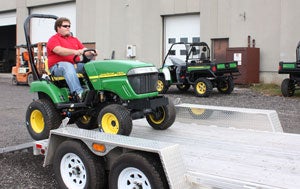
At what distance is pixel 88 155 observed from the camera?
3.78 m

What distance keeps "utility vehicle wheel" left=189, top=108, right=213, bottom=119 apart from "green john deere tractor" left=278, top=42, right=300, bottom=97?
7.52 metres

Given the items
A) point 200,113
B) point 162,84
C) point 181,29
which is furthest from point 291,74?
point 200,113

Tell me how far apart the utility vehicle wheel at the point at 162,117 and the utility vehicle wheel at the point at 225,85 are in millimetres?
8472

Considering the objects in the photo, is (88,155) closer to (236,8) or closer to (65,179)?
(65,179)

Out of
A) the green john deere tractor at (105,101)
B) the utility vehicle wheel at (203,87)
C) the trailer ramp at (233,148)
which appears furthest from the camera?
the utility vehicle wheel at (203,87)

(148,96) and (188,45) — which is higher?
(188,45)

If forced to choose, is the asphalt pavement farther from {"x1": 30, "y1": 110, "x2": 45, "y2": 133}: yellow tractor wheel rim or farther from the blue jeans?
the blue jeans

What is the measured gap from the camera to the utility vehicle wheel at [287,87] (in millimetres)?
12828

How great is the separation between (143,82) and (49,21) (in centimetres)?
2015

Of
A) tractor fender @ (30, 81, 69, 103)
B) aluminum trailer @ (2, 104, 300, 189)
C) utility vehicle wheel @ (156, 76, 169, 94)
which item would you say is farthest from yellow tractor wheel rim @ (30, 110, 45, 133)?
utility vehicle wheel @ (156, 76, 169, 94)

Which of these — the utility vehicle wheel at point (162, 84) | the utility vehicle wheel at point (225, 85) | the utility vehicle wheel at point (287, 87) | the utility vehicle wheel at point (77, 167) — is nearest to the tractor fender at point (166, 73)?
the utility vehicle wheel at point (162, 84)

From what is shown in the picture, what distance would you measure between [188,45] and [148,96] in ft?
29.6

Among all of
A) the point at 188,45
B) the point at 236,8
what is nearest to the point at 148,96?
the point at 188,45

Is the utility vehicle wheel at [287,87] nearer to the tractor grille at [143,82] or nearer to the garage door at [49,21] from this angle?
the tractor grille at [143,82]
